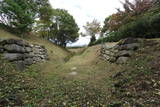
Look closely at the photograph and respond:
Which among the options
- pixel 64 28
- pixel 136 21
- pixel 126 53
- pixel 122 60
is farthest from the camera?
pixel 64 28

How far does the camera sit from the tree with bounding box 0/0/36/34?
15704mm

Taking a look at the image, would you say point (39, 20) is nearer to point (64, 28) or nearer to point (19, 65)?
point (64, 28)

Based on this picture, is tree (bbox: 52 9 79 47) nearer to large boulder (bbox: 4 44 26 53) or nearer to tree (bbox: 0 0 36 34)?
tree (bbox: 0 0 36 34)

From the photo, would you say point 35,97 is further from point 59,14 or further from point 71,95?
point 59,14

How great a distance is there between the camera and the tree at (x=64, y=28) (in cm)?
2731

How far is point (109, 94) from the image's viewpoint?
4613 mm

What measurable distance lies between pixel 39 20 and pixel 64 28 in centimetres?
483

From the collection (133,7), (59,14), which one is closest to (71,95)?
(133,7)

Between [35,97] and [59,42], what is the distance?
83.3ft

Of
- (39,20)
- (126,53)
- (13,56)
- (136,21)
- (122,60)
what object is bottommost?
(122,60)

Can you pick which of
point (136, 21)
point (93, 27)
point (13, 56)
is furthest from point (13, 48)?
point (93, 27)

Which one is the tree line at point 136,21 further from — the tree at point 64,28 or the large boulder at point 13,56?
the tree at point 64,28

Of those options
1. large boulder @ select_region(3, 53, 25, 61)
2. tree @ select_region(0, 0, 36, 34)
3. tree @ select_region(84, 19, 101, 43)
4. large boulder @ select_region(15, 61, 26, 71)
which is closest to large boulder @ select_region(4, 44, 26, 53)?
large boulder @ select_region(3, 53, 25, 61)

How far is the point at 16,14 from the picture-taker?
16.3m
